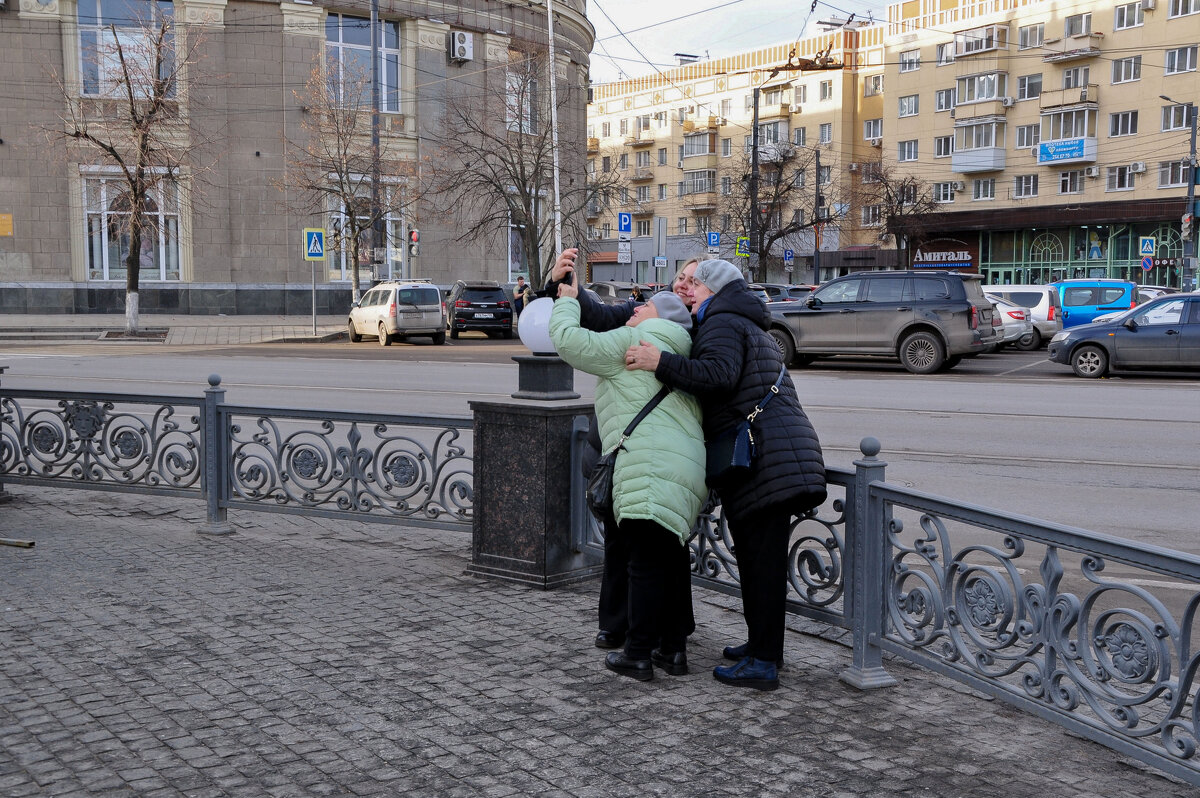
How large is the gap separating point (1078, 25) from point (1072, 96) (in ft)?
10.7

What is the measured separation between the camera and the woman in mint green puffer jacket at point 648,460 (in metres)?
4.45

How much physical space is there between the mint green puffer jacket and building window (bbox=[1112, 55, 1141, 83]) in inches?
2136

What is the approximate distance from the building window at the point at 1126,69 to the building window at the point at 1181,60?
1.38 m

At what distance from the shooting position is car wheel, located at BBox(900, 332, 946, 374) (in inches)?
806

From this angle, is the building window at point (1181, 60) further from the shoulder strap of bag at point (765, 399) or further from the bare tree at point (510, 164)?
the shoulder strap of bag at point (765, 399)

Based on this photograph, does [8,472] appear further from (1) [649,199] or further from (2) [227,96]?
(1) [649,199]

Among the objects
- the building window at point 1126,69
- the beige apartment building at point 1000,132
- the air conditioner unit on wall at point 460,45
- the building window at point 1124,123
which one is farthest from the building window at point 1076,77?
the air conditioner unit on wall at point 460,45

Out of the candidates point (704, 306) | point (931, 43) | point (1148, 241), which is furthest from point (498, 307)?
point (931, 43)

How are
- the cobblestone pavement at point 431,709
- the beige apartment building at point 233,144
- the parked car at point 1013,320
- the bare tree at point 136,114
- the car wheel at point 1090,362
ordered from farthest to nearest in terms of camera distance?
1. the beige apartment building at point 233,144
2. the bare tree at point 136,114
3. the parked car at point 1013,320
4. the car wheel at point 1090,362
5. the cobblestone pavement at point 431,709

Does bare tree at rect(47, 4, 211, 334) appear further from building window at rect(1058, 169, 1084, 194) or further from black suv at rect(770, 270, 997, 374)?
building window at rect(1058, 169, 1084, 194)

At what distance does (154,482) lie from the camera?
7.57 metres

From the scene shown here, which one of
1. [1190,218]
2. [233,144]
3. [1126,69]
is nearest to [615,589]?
[233,144]

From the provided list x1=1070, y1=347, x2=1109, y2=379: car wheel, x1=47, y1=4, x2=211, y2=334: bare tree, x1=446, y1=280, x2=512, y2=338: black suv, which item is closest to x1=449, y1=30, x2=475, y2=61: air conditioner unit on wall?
x1=47, y1=4, x2=211, y2=334: bare tree

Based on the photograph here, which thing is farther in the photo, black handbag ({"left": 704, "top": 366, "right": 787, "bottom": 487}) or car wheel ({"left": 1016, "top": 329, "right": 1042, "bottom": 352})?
car wheel ({"left": 1016, "top": 329, "right": 1042, "bottom": 352})
